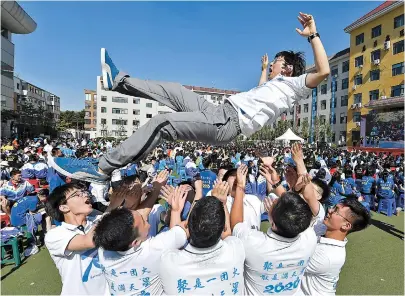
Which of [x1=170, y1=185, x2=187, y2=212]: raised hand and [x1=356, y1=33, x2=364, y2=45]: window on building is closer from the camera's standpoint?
[x1=170, y1=185, x2=187, y2=212]: raised hand

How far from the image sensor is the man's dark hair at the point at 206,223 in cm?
162

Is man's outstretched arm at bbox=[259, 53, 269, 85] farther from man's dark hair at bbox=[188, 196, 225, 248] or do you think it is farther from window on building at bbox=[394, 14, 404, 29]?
window on building at bbox=[394, 14, 404, 29]

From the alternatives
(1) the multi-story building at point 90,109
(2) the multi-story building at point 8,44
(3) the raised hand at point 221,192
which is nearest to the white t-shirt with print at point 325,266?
(3) the raised hand at point 221,192

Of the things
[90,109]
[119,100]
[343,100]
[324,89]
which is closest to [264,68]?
[343,100]

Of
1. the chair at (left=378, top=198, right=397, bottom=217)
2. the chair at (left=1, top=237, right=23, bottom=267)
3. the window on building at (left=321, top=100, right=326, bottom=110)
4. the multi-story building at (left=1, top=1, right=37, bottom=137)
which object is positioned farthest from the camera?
the window on building at (left=321, top=100, right=326, bottom=110)

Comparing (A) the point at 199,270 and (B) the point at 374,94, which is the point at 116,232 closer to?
(A) the point at 199,270

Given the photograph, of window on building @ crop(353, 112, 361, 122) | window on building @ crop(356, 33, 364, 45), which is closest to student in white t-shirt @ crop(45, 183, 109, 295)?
window on building @ crop(353, 112, 361, 122)

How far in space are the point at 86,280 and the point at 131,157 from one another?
940 millimetres

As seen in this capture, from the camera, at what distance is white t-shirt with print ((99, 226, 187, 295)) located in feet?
5.74

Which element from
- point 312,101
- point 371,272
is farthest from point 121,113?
point 371,272

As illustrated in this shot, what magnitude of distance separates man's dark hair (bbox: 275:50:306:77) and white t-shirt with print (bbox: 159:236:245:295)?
1.60m

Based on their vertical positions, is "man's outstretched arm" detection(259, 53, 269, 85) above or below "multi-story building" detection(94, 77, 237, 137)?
below

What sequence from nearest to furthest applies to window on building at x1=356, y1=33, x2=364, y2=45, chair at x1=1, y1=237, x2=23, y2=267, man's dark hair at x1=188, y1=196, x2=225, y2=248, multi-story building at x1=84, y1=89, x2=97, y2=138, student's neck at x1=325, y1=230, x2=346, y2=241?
man's dark hair at x1=188, y1=196, x2=225, y2=248
student's neck at x1=325, y1=230, x2=346, y2=241
chair at x1=1, y1=237, x2=23, y2=267
window on building at x1=356, y1=33, x2=364, y2=45
multi-story building at x1=84, y1=89, x2=97, y2=138

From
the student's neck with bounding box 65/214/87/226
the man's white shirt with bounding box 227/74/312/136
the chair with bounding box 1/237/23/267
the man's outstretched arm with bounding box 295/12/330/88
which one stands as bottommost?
the chair with bounding box 1/237/23/267
